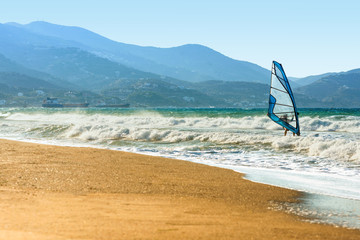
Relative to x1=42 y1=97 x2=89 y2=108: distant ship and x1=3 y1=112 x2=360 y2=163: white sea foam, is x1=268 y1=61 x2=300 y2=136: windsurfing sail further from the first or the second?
x1=42 y1=97 x2=89 y2=108: distant ship

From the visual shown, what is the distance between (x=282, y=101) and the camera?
18.1 metres

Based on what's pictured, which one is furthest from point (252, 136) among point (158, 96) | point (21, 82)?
point (21, 82)

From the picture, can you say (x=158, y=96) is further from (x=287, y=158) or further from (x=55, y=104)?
(x=287, y=158)

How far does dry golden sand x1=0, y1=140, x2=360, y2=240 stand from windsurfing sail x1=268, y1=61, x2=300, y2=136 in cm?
993

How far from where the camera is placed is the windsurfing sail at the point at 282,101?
1762cm

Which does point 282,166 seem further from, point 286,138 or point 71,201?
point 71,201

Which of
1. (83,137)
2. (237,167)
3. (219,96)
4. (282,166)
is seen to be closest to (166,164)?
(237,167)

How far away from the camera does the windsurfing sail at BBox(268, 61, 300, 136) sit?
1762cm

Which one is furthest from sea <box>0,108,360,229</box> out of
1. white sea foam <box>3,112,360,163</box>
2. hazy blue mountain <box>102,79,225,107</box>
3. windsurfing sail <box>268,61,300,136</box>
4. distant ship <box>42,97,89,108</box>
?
hazy blue mountain <box>102,79,225,107</box>

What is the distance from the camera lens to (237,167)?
400 inches

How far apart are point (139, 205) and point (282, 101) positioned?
1401 cm

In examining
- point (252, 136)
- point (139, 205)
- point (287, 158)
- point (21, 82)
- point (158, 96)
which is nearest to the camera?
point (139, 205)

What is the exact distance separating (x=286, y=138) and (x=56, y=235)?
40.6ft

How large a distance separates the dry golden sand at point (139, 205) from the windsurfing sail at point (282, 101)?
9930 mm
